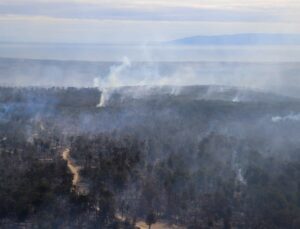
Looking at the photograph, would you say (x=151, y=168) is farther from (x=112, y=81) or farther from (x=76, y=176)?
(x=112, y=81)

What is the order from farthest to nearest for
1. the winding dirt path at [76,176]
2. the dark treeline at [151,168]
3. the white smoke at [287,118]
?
the white smoke at [287,118] → the winding dirt path at [76,176] → the dark treeline at [151,168]

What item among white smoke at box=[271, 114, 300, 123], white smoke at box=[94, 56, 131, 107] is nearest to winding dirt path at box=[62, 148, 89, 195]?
white smoke at box=[271, 114, 300, 123]

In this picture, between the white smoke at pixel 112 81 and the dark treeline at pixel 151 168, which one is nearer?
the dark treeline at pixel 151 168

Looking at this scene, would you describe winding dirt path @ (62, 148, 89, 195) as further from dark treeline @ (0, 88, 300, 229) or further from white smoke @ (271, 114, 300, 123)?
white smoke @ (271, 114, 300, 123)

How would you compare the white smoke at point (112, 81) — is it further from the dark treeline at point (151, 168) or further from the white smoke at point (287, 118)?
the white smoke at point (287, 118)

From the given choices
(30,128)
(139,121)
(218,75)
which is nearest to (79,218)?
(30,128)

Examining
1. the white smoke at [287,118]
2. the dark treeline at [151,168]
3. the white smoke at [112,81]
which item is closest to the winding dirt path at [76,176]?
the dark treeline at [151,168]

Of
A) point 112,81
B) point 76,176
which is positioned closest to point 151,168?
point 76,176

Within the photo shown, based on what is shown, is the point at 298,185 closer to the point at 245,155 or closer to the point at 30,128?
the point at 245,155
